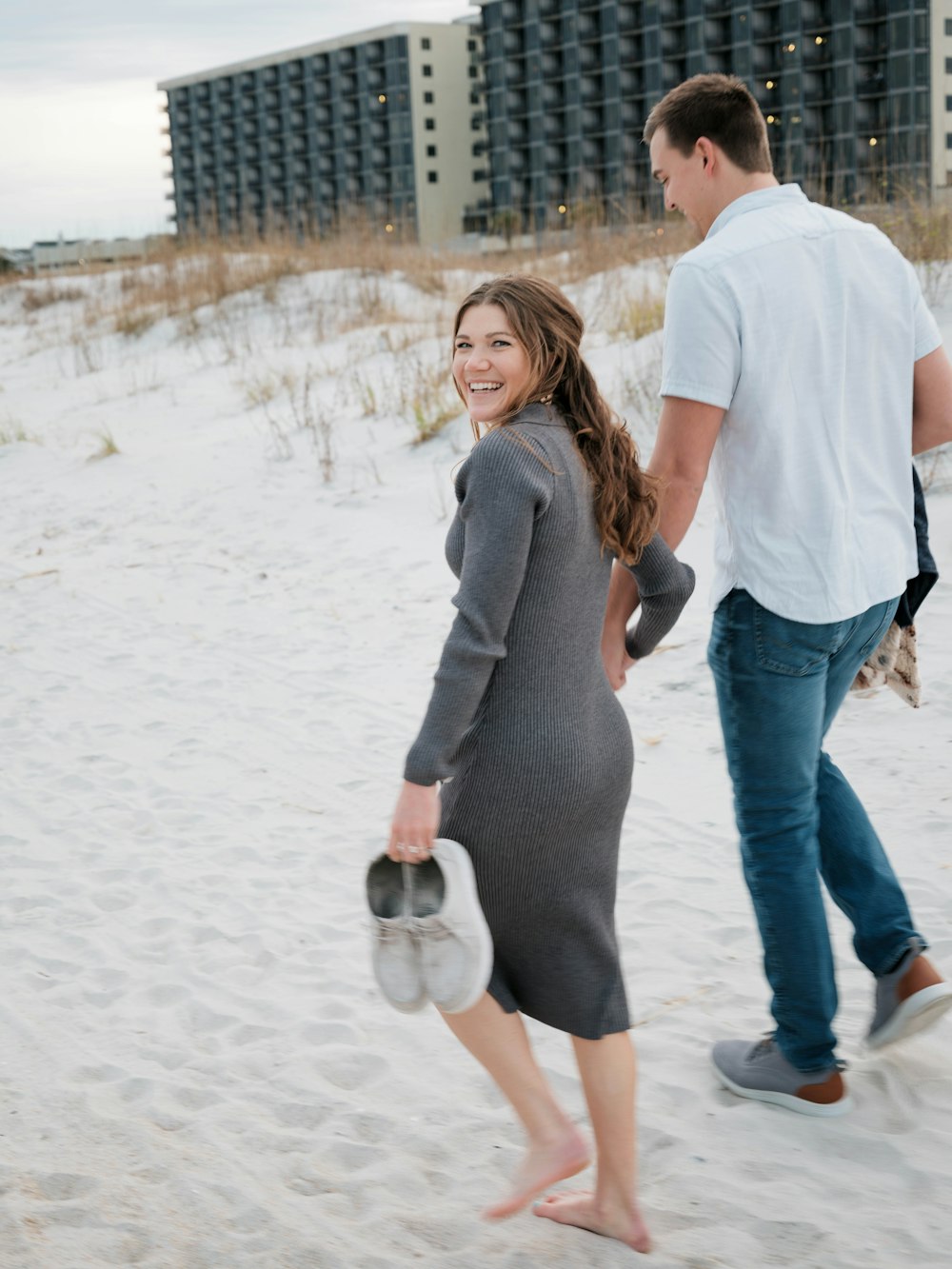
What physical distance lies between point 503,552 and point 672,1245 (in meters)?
1.18

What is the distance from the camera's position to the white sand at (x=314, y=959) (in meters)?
2.07

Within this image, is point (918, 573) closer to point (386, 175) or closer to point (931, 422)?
point (931, 422)

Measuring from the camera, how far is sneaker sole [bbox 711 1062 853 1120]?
2252mm

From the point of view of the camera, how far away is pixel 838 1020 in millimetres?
2627

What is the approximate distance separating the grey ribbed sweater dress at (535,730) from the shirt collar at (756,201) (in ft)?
1.79

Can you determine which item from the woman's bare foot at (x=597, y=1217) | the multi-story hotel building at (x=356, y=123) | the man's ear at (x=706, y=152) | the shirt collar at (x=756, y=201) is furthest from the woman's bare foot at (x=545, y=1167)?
Result: the multi-story hotel building at (x=356, y=123)

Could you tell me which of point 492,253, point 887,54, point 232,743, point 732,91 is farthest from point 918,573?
point 887,54

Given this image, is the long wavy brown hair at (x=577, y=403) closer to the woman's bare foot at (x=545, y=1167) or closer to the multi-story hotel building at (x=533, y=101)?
the woman's bare foot at (x=545, y=1167)

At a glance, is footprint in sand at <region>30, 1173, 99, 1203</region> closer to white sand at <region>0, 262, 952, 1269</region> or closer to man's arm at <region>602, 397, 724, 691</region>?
white sand at <region>0, 262, 952, 1269</region>

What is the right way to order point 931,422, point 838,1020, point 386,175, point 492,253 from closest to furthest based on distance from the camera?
1. point 931,422
2. point 838,1020
3. point 492,253
4. point 386,175

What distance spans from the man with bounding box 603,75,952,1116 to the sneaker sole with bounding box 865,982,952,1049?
194 millimetres

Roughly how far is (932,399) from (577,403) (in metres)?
0.74

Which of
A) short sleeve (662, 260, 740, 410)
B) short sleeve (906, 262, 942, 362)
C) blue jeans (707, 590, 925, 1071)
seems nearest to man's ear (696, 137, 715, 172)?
short sleeve (662, 260, 740, 410)

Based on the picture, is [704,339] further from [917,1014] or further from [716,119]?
[917,1014]
